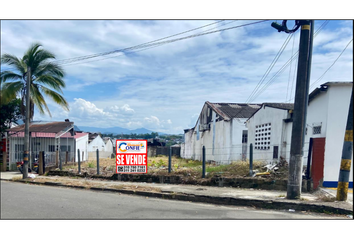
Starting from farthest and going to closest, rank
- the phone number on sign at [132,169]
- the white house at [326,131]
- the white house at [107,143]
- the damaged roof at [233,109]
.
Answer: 1. the white house at [107,143]
2. the damaged roof at [233,109]
3. the phone number on sign at [132,169]
4. the white house at [326,131]

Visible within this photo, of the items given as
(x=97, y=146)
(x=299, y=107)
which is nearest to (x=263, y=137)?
(x=299, y=107)

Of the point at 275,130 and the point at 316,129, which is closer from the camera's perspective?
the point at 316,129

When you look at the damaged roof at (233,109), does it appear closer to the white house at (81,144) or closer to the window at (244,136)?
the window at (244,136)

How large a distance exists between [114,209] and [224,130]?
39.3 ft

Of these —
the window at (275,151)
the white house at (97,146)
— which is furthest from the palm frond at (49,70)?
the white house at (97,146)

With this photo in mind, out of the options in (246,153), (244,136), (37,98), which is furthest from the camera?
(244,136)

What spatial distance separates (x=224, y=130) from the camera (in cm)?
1742

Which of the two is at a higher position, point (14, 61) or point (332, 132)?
point (14, 61)

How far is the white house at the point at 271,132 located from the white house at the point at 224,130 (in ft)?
6.38

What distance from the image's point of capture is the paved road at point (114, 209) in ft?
19.5

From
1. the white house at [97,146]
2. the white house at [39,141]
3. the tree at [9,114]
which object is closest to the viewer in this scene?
the white house at [39,141]

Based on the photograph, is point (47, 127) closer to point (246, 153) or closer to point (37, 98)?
point (37, 98)

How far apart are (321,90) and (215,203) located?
15.6ft
